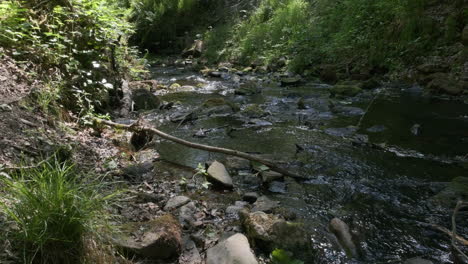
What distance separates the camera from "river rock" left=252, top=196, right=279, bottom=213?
143 inches

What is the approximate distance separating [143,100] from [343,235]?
19.5 ft

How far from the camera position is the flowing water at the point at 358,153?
332 cm

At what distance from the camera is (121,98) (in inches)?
289

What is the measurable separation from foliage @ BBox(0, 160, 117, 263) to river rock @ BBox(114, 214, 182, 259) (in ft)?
1.33

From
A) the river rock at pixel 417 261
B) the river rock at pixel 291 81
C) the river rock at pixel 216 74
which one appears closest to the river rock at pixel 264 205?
the river rock at pixel 417 261

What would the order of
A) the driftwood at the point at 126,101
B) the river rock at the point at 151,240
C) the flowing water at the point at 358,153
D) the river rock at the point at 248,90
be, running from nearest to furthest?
the river rock at the point at 151,240 < the flowing water at the point at 358,153 < the driftwood at the point at 126,101 < the river rock at the point at 248,90

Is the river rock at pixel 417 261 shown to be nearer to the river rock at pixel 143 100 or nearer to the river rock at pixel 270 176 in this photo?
the river rock at pixel 270 176

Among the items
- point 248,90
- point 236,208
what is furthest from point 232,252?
point 248,90

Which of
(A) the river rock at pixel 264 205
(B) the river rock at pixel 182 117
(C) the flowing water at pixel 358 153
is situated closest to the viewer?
(C) the flowing water at pixel 358 153

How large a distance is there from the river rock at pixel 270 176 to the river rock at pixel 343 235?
3.62 feet

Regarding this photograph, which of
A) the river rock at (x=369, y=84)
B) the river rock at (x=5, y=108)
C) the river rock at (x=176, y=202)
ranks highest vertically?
the river rock at (x=5, y=108)

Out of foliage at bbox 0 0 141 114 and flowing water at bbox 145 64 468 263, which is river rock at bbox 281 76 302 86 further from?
foliage at bbox 0 0 141 114

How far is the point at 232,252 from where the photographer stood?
2.77 meters

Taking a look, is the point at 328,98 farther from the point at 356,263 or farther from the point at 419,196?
the point at 356,263
